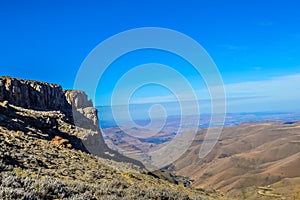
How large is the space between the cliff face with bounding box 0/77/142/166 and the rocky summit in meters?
0.19

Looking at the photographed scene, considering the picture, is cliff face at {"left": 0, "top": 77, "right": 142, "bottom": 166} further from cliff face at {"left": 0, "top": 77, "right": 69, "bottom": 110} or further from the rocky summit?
the rocky summit

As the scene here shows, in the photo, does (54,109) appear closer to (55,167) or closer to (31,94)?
(31,94)

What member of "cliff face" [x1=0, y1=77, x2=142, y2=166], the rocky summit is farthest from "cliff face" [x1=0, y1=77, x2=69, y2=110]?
the rocky summit

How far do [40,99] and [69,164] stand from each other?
43.5m

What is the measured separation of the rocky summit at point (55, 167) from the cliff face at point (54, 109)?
185 millimetres

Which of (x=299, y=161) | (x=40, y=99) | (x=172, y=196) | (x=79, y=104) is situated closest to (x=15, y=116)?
(x=172, y=196)

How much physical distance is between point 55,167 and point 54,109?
48.3 m

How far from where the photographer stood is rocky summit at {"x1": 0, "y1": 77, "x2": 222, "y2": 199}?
10.2 meters

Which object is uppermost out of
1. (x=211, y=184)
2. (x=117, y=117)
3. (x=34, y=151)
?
(x=117, y=117)

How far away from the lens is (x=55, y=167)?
18953 millimetres

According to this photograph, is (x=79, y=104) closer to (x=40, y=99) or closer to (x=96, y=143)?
(x=40, y=99)

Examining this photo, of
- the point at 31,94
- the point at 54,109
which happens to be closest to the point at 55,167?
the point at 31,94

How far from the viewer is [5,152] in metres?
18.2

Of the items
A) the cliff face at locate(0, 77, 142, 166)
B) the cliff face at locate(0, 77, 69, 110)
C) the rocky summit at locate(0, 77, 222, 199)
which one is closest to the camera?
the rocky summit at locate(0, 77, 222, 199)
